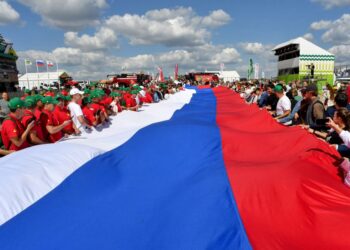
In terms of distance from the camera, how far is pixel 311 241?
74.1 inches

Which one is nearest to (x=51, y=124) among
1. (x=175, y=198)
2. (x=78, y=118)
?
(x=78, y=118)

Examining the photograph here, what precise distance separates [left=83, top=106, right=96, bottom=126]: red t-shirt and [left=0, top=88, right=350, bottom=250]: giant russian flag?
2.15 meters

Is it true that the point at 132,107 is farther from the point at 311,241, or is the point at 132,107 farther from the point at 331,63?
the point at 331,63

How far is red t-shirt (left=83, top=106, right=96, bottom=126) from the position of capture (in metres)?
5.46

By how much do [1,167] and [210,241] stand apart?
6.60ft

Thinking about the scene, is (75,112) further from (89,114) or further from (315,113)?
(315,113)

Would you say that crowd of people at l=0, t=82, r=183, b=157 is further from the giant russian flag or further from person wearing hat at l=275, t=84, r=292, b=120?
person wearing hat at l=275, t=84, r=292, b=120

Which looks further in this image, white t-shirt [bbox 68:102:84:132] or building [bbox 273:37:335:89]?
building [bbox 273:37:335:89]

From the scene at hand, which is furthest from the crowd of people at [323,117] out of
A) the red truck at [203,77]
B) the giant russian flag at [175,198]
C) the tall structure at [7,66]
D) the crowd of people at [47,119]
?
the tall structure at [7,66]

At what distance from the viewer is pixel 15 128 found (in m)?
3.68

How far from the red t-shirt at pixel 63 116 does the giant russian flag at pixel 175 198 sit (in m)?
1.74

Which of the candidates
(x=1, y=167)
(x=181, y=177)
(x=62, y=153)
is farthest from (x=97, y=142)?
(x=181, y=177)

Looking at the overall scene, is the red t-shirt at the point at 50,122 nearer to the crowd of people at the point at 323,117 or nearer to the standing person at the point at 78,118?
the standing person at the point at 78,118

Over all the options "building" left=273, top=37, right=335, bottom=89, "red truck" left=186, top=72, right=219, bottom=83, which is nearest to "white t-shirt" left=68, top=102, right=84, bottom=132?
"red truck" left=186, top=72, right=219, bottom=83
